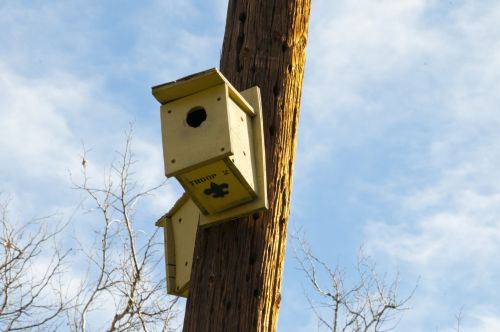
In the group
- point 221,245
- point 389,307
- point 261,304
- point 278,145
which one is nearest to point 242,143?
point 278,145

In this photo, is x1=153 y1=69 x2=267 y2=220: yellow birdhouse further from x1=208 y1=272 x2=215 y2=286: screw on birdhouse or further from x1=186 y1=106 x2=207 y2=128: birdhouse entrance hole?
x1=208 y1=272 x2=215 y2=286: screw on birdhouse

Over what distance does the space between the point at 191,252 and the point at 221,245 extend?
37cm

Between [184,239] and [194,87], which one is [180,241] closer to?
[184,239]

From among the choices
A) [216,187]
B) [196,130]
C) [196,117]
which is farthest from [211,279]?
[196,117]

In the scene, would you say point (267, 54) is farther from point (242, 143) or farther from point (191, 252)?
point (191, 252)

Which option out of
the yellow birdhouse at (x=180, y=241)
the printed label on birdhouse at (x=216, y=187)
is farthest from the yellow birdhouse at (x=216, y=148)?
the yellow birdhouse at (x=180, y=241)

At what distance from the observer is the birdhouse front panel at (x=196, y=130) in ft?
11.0

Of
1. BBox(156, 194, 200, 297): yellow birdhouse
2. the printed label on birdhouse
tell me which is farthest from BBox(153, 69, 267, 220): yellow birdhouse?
BBox(156, 194, 200, 297): yellow birdhouse

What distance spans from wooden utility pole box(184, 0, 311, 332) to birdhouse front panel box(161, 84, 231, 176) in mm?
243

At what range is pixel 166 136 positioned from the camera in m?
3.52

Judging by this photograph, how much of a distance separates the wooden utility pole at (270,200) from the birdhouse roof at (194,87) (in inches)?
7.4

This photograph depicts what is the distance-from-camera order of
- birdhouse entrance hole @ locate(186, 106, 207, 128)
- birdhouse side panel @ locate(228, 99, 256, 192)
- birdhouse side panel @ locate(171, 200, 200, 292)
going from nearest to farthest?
birdhouse side panel @ locate(228, 99, 256, 192)
birdhouse entrance hole @ locate(186, 106, 207, 128)
birdhouse side panel @ locate(171, 200, 200, 292)

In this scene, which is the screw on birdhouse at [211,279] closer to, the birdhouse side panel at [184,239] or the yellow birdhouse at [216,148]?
the yellow birdhouse at [216,148]

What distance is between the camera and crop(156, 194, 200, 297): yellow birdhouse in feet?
11.9
